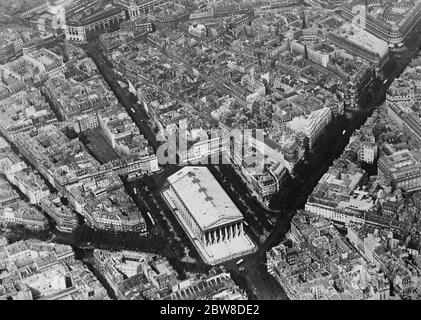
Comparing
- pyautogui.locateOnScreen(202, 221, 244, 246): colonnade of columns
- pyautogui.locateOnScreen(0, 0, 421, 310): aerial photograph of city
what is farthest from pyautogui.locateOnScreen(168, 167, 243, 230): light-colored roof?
pyautogui.locateOnScreen(202, 221, 244, 246): colonnade of columns

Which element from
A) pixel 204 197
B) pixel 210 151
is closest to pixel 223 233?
pixel 204 197

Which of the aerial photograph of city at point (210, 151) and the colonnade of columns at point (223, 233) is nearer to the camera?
the aerial photograph of city at point (210, 151)

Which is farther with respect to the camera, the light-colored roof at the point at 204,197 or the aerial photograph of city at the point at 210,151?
the light-colored roof at the point at 204,197

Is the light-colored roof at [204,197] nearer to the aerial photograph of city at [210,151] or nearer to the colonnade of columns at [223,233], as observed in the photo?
the aerial photograph of city at [210,151]

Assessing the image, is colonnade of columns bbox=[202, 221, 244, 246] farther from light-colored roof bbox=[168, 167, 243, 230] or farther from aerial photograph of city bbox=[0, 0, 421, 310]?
light-colored roof bbox=[168, 167, 243, 230]

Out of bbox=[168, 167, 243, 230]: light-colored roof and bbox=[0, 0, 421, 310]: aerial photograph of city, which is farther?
bbox=[168, 167, 243, 230]: light-colored roof

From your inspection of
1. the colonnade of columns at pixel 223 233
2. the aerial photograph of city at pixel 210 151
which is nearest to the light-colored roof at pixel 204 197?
the aerial photograph of city at pixel 210 151
